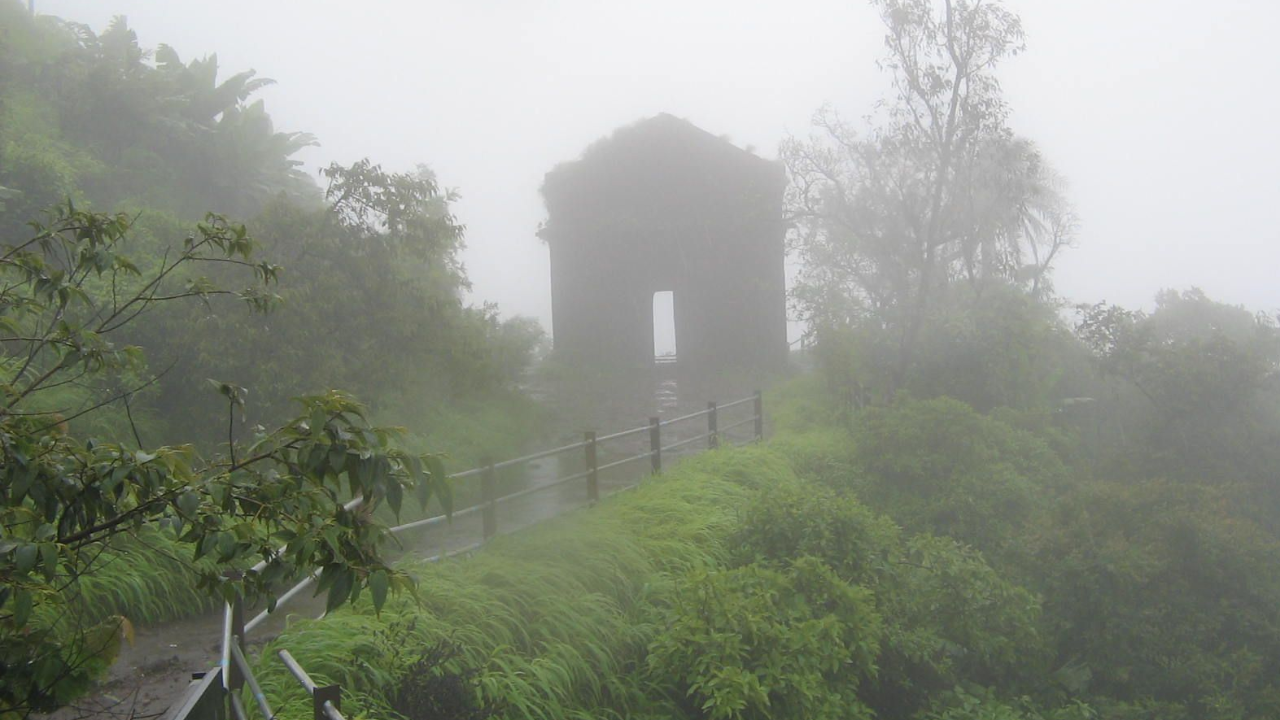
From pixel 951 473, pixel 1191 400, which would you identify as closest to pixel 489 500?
pixel 951 473

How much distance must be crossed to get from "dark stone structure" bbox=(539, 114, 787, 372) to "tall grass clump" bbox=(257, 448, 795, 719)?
15190mm

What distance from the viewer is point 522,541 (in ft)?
20.8

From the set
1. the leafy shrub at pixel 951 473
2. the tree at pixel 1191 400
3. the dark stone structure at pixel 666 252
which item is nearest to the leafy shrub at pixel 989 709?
the leafy shrub at pixel 951 473

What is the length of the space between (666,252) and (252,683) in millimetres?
20759

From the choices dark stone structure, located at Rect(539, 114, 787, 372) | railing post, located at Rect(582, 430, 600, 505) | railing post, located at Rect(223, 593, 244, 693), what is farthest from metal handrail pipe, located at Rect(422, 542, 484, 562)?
dark stone structure, located at Rect(539, 114, 787, 372)

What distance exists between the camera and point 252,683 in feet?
10.3

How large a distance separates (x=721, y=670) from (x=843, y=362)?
37.5 feet

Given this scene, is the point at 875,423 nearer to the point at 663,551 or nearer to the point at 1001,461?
the point at 1001,461

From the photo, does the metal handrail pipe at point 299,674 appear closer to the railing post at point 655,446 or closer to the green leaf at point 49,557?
the green leaf at point 49,557

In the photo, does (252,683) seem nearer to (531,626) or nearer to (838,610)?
(531,626)

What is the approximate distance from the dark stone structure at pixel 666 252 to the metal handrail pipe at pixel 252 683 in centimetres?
1955

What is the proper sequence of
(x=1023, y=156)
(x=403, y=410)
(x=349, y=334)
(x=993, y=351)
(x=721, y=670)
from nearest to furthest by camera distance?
(x=721, y=670) < (x=349, y=334) < (x=403, y=410) < (x=993, y=351) < (x=1023, y=156)

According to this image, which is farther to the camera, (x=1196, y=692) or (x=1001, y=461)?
(x=1001, y=461)

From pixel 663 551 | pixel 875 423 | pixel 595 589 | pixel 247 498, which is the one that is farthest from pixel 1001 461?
pixel 247 498
